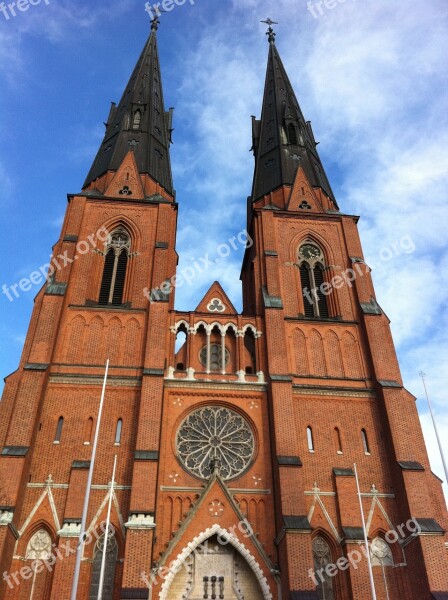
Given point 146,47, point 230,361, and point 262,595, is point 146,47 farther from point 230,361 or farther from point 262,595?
point 262,595

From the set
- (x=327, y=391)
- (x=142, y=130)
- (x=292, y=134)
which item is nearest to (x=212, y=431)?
(x=327, y=391)

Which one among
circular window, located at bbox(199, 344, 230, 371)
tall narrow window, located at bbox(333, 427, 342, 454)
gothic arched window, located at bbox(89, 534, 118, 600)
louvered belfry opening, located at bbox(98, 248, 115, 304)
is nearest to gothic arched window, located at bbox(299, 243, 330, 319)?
circular window, located at bbox(199, 344, 230, 371)

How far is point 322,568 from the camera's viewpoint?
1938cm

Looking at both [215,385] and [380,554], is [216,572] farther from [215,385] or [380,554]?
[215,385]

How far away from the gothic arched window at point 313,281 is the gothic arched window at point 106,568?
13.1 meters

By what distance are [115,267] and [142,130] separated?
11.2 m

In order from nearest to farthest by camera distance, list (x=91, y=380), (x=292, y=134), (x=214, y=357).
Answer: (x=91, y=380), (x=214, y=357), (x=292, y=134)

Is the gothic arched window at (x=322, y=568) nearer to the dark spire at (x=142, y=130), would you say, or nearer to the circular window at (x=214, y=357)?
the circular window at (x=214, y=357)

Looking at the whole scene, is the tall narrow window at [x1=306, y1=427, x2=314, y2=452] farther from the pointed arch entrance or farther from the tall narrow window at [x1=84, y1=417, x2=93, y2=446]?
the tall narrow window at [x1=84, y1=417, x2=93, y2=446]

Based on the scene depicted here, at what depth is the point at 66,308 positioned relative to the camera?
24.7 metres

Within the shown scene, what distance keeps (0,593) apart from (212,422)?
9.19 m

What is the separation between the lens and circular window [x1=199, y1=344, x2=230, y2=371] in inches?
942

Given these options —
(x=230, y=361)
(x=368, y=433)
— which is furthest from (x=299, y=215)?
(x=368, y=433)

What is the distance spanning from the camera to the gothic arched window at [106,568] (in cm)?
1811
